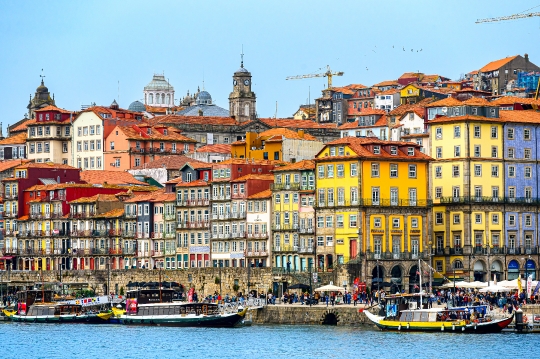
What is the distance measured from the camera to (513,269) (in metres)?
134

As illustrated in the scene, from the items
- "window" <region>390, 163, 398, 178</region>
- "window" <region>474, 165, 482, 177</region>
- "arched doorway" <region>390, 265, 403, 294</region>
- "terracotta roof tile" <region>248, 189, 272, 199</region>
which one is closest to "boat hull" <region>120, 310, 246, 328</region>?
"arched doorway" <region>390, 265, 403, 294</region>

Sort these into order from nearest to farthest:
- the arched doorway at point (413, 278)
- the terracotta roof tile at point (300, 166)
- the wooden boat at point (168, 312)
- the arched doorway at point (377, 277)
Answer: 1. the wooden boat at point (168, 312)
2. the arched doorway at point (377, 277)
3. the arched doorway at point (413, 278)
4. the terracotta roof tile at point (300, 166)

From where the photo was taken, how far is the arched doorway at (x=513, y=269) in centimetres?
13412

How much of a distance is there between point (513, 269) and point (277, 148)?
100 ft

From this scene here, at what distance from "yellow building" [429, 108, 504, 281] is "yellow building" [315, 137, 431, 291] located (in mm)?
4663

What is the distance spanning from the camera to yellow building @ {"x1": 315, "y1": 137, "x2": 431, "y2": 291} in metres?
127

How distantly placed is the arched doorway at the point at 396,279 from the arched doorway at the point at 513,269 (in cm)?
1102

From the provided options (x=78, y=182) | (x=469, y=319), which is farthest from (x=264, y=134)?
(x=469, y=319)

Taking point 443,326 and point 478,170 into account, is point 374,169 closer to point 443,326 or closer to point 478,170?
point 478,170

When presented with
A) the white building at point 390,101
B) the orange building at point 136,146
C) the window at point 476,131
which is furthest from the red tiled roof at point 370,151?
the white building at point 390,101

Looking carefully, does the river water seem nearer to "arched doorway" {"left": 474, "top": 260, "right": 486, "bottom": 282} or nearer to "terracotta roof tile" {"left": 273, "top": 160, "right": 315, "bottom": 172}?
"terracotta roof tile" {"left": 273, "top": 160, "right": 315, "bottom": 172}

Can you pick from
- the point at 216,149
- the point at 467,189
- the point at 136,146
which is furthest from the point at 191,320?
the point at 136,146

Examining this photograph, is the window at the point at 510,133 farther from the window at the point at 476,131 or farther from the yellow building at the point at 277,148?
the yellow building at the point at 277,148

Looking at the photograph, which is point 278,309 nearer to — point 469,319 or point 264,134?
point 469,319
